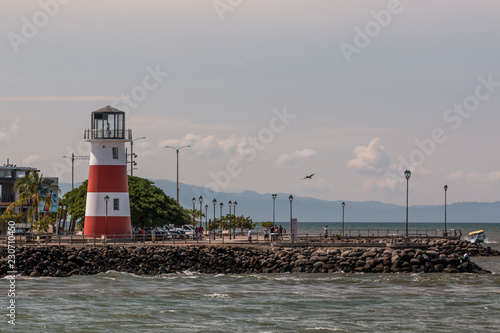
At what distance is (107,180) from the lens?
186ft

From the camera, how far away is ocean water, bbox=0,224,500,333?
31.4 metres

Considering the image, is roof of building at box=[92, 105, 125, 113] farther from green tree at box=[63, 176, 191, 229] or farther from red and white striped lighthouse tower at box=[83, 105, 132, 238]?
green tree at box=[63, 176, 191, 229]

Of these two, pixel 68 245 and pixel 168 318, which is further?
pixel 68 245

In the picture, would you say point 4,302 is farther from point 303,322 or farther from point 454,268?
Result: point 454,268

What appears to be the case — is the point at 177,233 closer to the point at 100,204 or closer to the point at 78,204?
the point at 78,204

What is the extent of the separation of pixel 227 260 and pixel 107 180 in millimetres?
11439

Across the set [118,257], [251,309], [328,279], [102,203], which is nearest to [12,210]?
[102,203]

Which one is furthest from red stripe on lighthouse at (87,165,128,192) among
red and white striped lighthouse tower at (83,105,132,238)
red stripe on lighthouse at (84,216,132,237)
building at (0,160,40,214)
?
building at (0,160,40,214)

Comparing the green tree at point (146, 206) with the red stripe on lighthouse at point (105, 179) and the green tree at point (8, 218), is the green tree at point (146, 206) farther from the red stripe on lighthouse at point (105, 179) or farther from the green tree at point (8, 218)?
the green tree at point (8, 218)

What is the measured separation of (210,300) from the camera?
37.7 metres

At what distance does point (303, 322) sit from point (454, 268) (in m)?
20.5

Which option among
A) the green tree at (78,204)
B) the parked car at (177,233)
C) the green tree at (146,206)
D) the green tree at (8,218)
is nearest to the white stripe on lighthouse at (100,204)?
the parked car at (177,233)

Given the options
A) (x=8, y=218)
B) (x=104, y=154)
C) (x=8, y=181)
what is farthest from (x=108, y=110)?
(x=8, y=181)

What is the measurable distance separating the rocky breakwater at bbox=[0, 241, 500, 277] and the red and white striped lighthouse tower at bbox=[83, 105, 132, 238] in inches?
176
